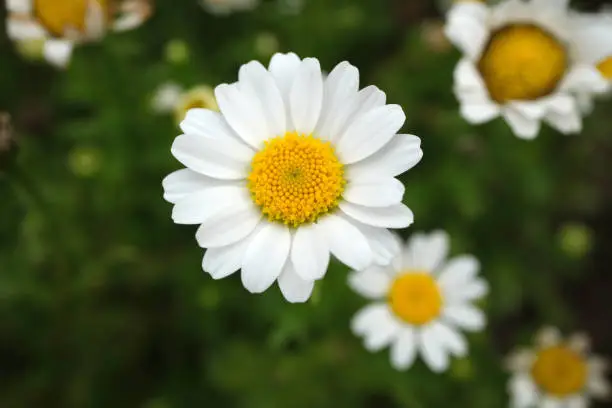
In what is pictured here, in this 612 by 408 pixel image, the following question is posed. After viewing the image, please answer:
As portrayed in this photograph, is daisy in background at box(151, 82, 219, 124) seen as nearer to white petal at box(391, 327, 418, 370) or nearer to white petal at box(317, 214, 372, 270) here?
white petal at box(317, 214, 372, 270)

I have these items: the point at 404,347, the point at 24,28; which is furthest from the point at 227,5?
the point at 404,347

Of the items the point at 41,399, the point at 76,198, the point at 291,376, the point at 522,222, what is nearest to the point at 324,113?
the point at 291,376

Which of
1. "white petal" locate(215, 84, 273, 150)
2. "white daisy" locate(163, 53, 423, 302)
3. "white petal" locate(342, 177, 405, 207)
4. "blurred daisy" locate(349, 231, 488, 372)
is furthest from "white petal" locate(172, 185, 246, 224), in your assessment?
"blurred daisy" locate(349, 231, 488, 372)

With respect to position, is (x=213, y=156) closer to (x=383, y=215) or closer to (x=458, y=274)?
(x=383, y=215)

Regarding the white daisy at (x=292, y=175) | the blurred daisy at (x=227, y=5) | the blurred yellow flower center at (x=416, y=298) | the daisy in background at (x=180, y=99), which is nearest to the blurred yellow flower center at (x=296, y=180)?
the white daisy at (x=292, y=175)

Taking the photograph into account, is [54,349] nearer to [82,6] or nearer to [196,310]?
[196,310]

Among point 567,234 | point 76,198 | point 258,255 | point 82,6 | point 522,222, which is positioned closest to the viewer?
point 258,255

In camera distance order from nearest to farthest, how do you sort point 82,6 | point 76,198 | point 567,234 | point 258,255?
point 258,255 → point 82,6 → point 567,234 → point 76,198
